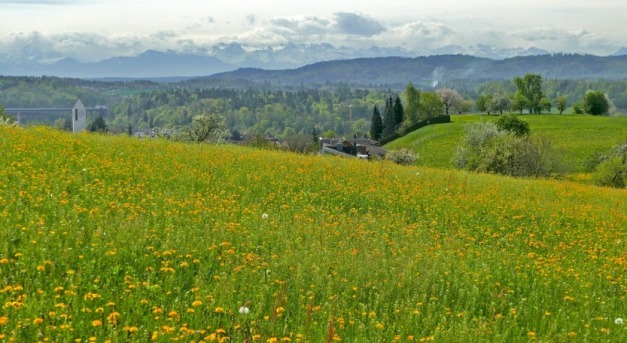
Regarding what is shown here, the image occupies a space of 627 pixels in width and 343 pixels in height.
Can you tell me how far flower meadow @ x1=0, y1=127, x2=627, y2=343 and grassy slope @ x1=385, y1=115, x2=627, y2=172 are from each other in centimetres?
5492

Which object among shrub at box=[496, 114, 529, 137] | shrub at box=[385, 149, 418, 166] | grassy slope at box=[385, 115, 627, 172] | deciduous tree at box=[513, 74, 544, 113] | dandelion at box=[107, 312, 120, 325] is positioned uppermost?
deciduous tree at box=[513, 74, 544, 113]

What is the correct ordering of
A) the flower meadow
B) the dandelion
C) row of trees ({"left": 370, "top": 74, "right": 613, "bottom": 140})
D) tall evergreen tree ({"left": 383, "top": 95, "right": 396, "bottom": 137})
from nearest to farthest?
the dandelion → the flower meadow → row of trees ({"left": 370, "top": 74, "right": 613, "bottom": 140}) → tall evergreen tree ({"left": 383, "top": 95, "right": 396, "bottom": 137})

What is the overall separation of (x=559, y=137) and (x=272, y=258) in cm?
8099

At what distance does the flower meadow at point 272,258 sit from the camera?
6.67m

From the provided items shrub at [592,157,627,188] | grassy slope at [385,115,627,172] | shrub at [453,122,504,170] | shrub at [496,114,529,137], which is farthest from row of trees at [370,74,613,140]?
shrub at [592,157,627,188]

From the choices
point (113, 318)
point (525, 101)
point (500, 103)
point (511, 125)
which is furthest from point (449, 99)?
point (113, 318)

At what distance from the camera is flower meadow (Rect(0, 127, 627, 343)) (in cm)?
667

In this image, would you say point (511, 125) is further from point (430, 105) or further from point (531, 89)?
point (430, 105)

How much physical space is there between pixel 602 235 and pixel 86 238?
40.8ft

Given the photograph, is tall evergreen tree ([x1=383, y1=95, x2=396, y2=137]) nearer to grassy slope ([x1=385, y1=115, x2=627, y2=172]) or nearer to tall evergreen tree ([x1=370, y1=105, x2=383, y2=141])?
tall evergreen tree ([x1=370, y1=105, x2=383, y2=141])

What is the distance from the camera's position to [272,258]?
9.24 metres

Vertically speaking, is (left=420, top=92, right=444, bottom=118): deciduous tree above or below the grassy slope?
above

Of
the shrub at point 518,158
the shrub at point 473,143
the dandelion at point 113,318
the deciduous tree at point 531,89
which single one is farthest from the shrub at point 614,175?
the deciduous tree at point 531,89

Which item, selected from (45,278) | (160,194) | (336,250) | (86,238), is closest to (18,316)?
(45,278)
